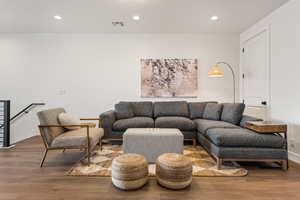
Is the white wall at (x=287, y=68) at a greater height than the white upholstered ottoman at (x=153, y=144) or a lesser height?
greater

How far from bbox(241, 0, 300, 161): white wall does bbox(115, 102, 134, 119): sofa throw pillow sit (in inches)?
115

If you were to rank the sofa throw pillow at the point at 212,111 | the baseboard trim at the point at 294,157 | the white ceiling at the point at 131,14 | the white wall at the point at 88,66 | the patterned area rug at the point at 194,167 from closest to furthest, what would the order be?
1. the patterned area rug at the point at 194,167
2. the baseboard trim at the point at 294,157
3. the white ceiling at the point at 131,14
4. the sofa throw pillow at the point at 212,111
5. the white wall at the point at 88,66

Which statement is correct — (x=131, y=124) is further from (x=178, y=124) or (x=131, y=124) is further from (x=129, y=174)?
(x=129, y=174)

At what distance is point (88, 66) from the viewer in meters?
4.35

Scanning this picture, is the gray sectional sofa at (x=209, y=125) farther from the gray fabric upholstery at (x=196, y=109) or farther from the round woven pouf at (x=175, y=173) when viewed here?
the round woven pouf at (x=175, y=173)

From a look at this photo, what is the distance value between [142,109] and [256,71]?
2734mm

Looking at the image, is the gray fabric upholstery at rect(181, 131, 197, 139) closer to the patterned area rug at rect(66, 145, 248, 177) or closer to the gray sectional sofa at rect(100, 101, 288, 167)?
the gray sectional sofa at rect(100, 101, 288, 167)

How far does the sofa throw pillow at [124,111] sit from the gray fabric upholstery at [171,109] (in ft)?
2.05

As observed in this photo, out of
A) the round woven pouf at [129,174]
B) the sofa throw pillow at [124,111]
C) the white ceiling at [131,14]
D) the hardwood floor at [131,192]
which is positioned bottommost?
the hardwood floor at [131,192]

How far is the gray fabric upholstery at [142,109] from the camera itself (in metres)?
4.02

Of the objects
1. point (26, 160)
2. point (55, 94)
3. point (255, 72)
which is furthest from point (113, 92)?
point (255, 72)

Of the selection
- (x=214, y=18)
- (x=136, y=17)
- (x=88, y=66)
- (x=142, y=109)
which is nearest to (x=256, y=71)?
(x=214, y=18)

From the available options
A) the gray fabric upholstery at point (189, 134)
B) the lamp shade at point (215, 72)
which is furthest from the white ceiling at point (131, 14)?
the gray fabric upholstery at point (189, 134)

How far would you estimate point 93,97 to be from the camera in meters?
4.38
